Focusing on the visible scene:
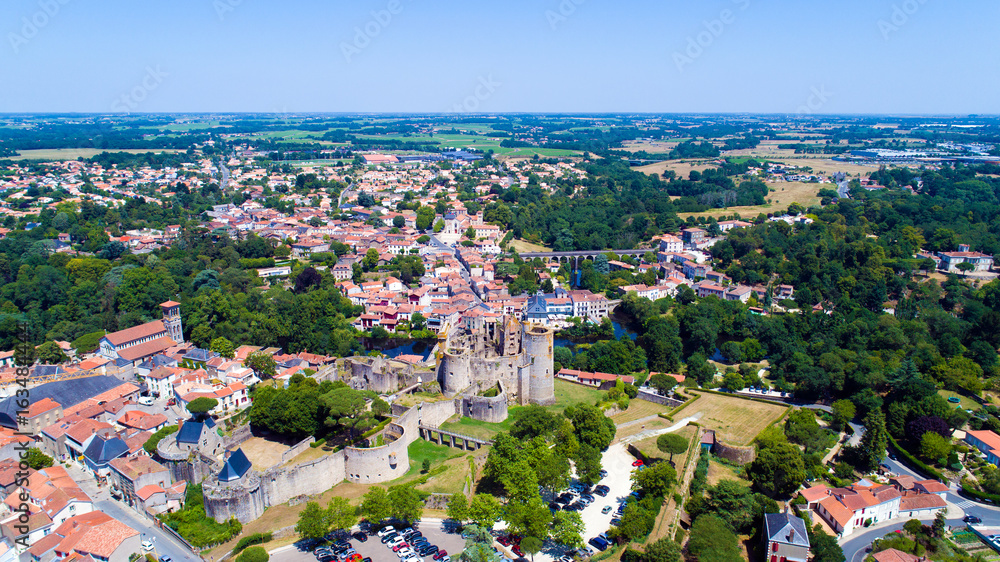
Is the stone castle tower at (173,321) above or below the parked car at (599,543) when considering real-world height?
above

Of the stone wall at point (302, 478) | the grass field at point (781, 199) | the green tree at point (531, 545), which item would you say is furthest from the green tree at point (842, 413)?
the grass field at point (781, 199)

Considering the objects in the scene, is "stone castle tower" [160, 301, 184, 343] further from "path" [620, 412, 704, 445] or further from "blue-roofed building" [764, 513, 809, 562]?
"blue-roofed building" [764, 513, 809, 562]

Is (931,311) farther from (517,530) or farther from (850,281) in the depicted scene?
(517,530)

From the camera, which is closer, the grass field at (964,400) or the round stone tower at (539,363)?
the round stone tower at (539,363)

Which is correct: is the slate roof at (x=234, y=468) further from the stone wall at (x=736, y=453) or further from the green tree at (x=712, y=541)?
the stone wall at (x=736, y=453)

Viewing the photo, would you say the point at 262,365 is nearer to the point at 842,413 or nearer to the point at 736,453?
the point at 736,453

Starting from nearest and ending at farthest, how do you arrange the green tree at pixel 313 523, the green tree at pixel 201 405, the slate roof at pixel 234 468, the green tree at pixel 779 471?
the green tree at pixel 313 523, the slate roof at pixel 234 468, the green tree at pixel 779 471, the green tree at pixel 201 405

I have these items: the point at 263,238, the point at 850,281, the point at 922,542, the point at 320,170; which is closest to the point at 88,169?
the point at 320,170
